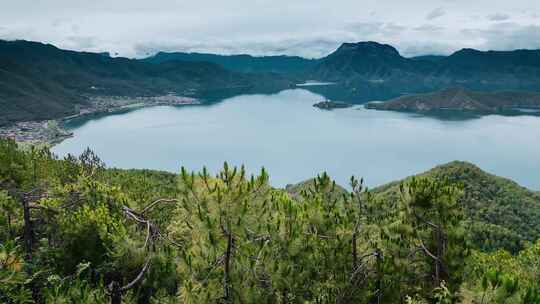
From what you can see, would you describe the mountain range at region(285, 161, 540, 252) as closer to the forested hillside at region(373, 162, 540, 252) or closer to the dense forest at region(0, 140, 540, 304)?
the forested hillside at region(373, 162, 540, 252)

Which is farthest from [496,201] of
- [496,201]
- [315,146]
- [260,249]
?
[260,249]

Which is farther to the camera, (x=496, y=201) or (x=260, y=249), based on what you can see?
(x=496, y=201)

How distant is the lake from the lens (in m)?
124

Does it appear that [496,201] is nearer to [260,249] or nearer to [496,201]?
[496,201]

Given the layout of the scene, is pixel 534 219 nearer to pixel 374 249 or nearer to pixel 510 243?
pixel 510 243

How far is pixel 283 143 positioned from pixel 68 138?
3147 inches

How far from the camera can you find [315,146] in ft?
493

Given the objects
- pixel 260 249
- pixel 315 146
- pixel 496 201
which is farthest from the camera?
pixel 315 146

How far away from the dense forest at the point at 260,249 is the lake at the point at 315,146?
95.3 meters

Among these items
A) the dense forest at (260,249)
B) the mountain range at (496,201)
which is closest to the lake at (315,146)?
the mountain range at (496,201)

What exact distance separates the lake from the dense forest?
9528 cm

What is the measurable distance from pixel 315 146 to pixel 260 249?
142991mm

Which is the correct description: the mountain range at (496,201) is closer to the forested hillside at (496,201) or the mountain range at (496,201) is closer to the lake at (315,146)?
the forested hillside at (496,201)

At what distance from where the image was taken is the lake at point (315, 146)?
4887 inches
